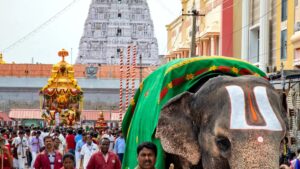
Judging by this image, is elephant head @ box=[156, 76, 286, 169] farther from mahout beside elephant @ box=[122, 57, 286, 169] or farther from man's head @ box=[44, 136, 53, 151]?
man's head @ box=[44, 136, 53, 151]

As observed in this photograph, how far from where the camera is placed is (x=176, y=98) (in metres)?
7.12

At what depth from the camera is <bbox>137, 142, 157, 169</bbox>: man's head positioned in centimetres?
715

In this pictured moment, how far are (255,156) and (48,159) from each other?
21.3 feet

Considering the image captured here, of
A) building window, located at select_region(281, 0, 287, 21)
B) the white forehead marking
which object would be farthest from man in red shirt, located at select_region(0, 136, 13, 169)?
building window, located at select_region(281, 0, 287, 21)

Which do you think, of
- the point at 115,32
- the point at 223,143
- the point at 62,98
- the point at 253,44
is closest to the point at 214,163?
the point at 223,143

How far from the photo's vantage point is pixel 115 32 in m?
95.9

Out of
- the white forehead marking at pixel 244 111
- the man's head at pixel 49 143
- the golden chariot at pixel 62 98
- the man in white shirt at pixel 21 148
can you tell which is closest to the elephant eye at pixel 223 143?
the white forehead marking at pixel 244 111

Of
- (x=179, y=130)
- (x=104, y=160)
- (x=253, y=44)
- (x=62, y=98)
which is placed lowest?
(x=104, y=160)

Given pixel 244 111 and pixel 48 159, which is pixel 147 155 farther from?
pixel 48 159

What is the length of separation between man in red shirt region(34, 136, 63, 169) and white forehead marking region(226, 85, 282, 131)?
18.8 ft

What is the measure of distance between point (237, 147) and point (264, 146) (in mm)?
219

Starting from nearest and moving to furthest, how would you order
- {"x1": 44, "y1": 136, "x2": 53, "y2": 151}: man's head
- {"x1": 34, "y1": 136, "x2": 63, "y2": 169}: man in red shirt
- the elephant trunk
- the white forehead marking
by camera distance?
the elephant trunk < the white forehead marking < {"x1": 34, "y1": 136, "x2": 63, "y2": 169}: man in red shirt < {"x1": 44, "y1": 136, "x2": 53, "y2": 151}: man's head

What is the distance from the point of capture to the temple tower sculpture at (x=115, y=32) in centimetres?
9519

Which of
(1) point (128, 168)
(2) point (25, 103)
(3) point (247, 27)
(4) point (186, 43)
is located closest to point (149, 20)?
(2) point (25, 103)
